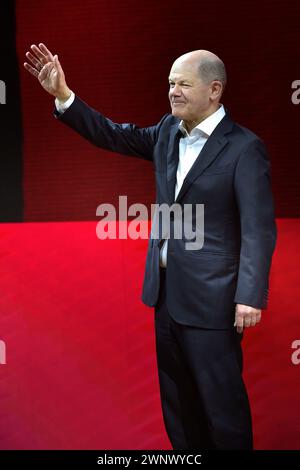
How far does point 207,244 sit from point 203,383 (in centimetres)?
43

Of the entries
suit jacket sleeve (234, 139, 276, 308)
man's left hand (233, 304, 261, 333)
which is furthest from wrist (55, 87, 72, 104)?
man's left hand (233, 304, 261, 333)

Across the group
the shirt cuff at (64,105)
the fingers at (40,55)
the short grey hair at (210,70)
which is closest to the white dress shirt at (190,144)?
the short grey hair at (210,70)

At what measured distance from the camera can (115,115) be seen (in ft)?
8.27

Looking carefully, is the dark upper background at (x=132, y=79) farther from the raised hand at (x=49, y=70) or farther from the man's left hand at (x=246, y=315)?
the man's left hand at (x=246, y=315)

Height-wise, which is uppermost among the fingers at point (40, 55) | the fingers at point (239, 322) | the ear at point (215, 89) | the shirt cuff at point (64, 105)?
the fingers at point (40, 55)

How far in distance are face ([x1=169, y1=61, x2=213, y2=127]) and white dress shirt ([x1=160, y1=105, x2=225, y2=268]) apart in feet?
0.13

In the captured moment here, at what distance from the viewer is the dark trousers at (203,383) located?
1860 mm

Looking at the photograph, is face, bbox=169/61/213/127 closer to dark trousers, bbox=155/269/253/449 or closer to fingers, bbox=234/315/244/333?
dark trousers, bbox=155/269/253/449

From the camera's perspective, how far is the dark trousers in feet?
6.10

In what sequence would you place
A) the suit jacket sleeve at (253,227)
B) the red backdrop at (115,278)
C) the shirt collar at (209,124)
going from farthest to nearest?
the red backdrop at (115,278)
the shirt collar at (209,124)
the suit jacket sleeve at (253,227)

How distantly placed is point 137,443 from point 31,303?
69 centimetres

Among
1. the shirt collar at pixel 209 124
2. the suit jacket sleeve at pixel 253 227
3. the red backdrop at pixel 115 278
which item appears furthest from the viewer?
the red backdrop at pixel 115 278

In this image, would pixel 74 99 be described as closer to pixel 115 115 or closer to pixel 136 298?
pixel 115 115

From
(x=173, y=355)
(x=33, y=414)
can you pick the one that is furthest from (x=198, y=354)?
(x=33, y=414)
